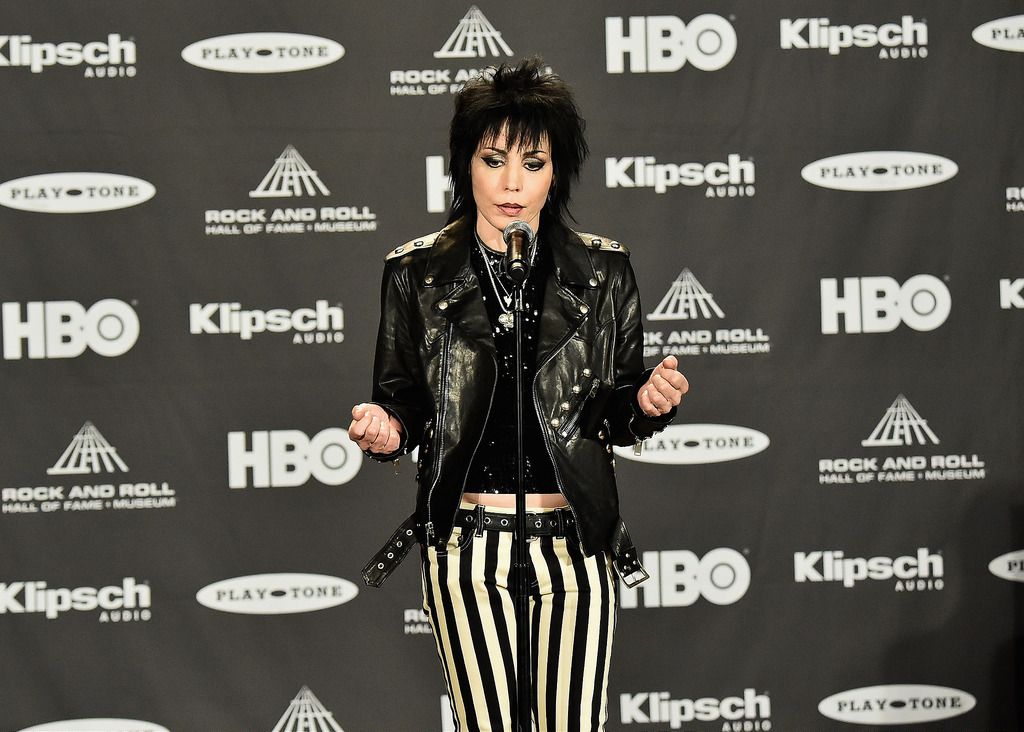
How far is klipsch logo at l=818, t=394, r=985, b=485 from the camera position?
363 cm

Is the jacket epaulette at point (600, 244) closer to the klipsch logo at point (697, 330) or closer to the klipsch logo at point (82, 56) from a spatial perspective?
the klipsch logo at point (697, 330)

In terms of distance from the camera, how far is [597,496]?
214cm

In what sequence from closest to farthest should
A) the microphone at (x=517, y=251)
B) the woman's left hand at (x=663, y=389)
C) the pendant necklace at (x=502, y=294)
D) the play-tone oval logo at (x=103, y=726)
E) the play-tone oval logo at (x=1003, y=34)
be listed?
the microphone at (x=517, y=251) < the woman's left hand at (x=663, y=389) < the pendant necklace at (x=502, y=294) < the play-tone oval logo at (x=103, y=726) < the play-tone oval logo at (x=1003, y=34)

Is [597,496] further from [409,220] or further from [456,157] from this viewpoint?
[409,220]

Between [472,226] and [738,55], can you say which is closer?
[472,226]

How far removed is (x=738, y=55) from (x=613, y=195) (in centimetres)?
65

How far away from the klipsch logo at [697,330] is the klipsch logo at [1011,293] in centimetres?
84

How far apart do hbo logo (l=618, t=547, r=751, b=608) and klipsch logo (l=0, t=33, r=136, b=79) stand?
8.08 ft

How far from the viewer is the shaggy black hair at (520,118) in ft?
7.19

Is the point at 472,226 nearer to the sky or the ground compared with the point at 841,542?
nearer to the sky

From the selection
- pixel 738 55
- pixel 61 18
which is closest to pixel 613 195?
pixel 738 55

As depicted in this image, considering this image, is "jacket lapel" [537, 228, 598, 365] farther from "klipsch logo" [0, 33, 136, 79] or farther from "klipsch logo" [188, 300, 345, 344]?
"klipsch logo" [0, 33, 136, 79]

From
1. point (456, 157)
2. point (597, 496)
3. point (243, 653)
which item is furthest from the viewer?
point (243, 653)

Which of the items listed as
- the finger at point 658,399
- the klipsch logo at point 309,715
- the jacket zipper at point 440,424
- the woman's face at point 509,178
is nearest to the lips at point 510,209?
the woman's face at point 509,178
